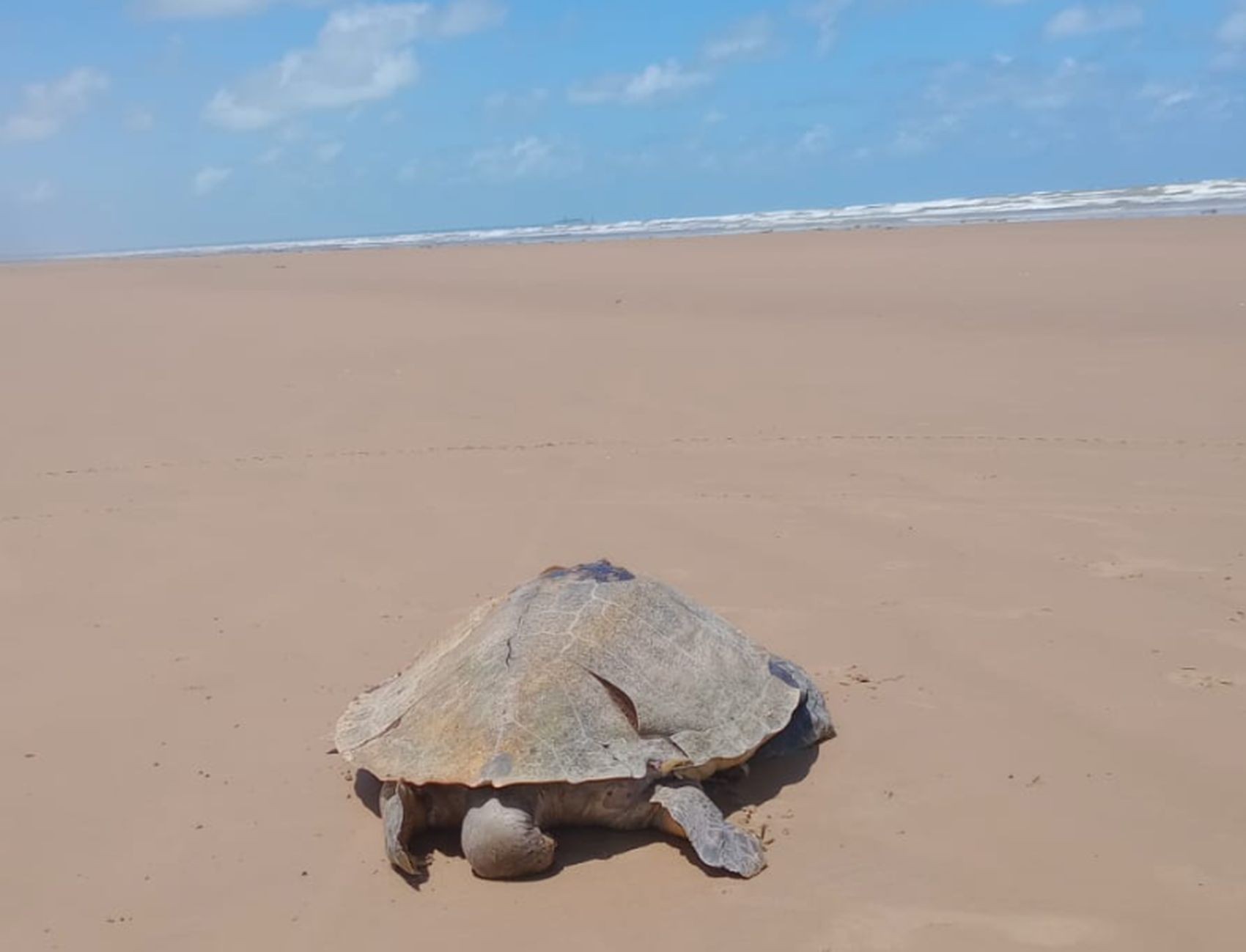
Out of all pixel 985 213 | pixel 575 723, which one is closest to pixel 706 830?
pixel 575 723

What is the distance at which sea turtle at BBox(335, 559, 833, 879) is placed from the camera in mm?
3977

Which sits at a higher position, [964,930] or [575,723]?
[575,723]

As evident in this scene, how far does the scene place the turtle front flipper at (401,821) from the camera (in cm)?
395

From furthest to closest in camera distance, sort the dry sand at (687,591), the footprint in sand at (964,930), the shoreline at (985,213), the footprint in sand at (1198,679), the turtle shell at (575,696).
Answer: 1. the shoreline at (985,213)
2. the footprint in sand at (1198,679)
3. the turtle shell at (575,696)
4. the dry sand at (687,591)
5. the footprint in sand at (964,930)

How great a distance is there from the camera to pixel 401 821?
13.1ft

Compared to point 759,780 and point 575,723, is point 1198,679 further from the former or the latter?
point 575,723

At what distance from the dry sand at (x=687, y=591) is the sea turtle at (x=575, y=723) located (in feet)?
0.50

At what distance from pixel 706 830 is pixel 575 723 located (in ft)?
1.90

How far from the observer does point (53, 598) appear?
687cm

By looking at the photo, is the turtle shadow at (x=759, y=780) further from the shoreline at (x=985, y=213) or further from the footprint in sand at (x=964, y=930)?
the shoreline at (x=985, y=213)

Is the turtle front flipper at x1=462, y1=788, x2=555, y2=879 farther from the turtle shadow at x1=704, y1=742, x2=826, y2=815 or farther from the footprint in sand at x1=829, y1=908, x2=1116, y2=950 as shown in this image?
the footprint in sand at x1=829, y1=908, x2=1116, y2=950

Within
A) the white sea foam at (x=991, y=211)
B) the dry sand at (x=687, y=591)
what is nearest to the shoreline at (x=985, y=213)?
the white sea foam at (x=991, y=211)

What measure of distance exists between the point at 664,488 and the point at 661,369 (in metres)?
4.61

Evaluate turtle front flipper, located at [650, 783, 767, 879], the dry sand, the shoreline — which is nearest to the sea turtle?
turtle front flipper, located at [650, 783, 767, 879]
